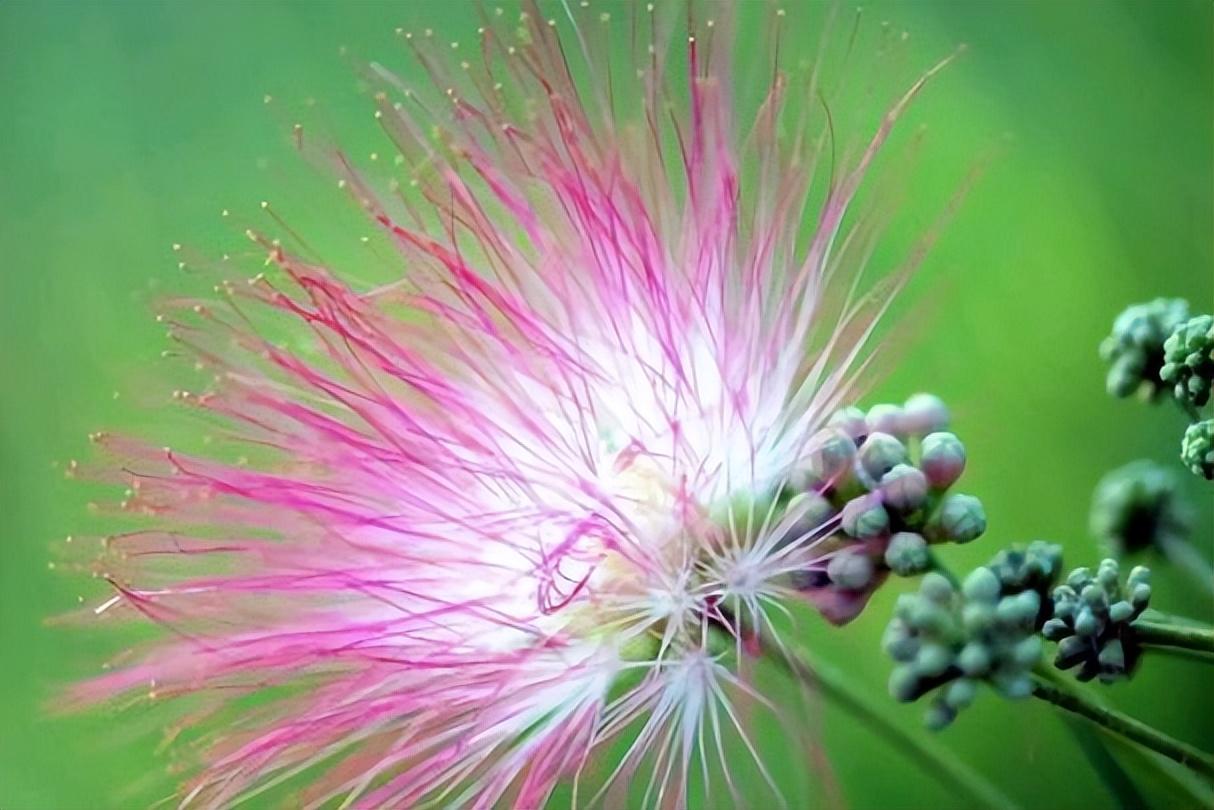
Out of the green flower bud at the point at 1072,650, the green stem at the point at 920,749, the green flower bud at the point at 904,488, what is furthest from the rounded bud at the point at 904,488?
the green stem at the point at 920,749

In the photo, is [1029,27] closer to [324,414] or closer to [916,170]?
[916,170]

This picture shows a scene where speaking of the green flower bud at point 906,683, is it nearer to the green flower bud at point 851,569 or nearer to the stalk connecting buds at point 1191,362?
the green flower bud at point 851,569

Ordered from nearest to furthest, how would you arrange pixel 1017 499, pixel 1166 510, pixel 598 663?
1. pixel 598 663
2. pixel 1166 510
3. pixel 1017 499

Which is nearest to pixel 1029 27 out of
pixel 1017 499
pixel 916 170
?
pixel 916 170

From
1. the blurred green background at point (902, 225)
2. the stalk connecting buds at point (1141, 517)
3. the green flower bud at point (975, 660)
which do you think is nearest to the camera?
the green flower bud at point (975, 660)

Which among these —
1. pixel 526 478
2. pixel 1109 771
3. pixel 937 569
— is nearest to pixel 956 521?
pixel 937 569

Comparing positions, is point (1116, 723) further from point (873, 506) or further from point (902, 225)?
point (902, 225)
